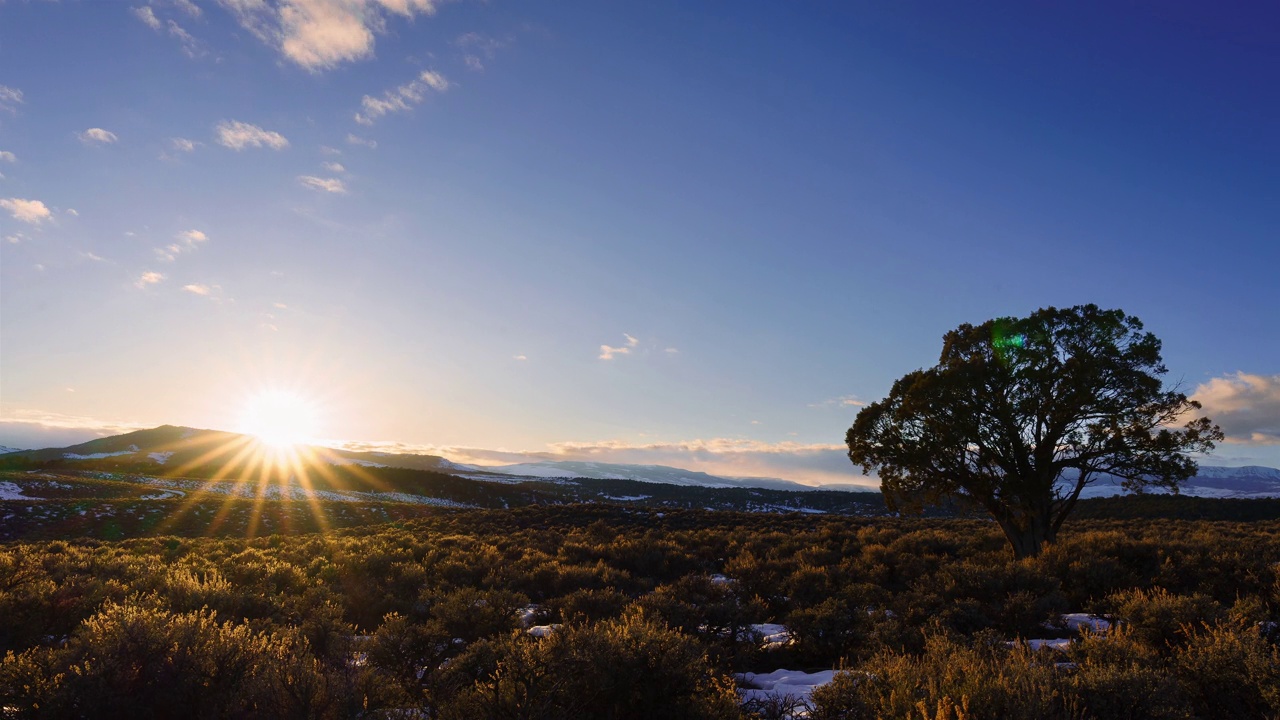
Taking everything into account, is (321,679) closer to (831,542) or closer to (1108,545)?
(1108,545)

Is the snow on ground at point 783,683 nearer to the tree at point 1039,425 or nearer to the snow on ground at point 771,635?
the snow on ground at point 771,635

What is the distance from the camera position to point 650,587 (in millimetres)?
13016

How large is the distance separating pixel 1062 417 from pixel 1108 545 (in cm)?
380

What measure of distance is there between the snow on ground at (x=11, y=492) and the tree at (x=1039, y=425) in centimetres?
4585

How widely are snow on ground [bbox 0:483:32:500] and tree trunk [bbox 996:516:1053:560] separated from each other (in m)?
48.0

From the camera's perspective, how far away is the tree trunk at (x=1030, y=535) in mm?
15469

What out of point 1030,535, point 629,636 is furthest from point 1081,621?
point 1030,535

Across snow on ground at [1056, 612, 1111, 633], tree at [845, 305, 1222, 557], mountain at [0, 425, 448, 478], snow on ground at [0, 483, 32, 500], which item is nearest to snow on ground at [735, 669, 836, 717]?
snow on ground at [1056, 612, 1111, 633]

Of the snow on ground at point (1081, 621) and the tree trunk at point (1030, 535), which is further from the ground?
the tree trunk at point (1030, 535)

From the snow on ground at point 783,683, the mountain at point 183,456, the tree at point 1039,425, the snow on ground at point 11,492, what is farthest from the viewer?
the mountain at point 183,456

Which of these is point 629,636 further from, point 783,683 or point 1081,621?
point 1081,621

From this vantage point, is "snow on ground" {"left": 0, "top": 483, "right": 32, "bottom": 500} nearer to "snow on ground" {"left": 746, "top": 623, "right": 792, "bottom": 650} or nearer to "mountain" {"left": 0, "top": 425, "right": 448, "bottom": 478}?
"mountain" {"left": 0, "top": 425, "right": 448, "bottom": 478}

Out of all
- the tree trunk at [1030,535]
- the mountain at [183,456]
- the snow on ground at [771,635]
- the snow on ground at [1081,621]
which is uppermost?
the tree trunk at [1030,535]

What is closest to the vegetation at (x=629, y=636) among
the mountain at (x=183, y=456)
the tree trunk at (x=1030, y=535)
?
the tree trunk at (x=1030, y=535)
